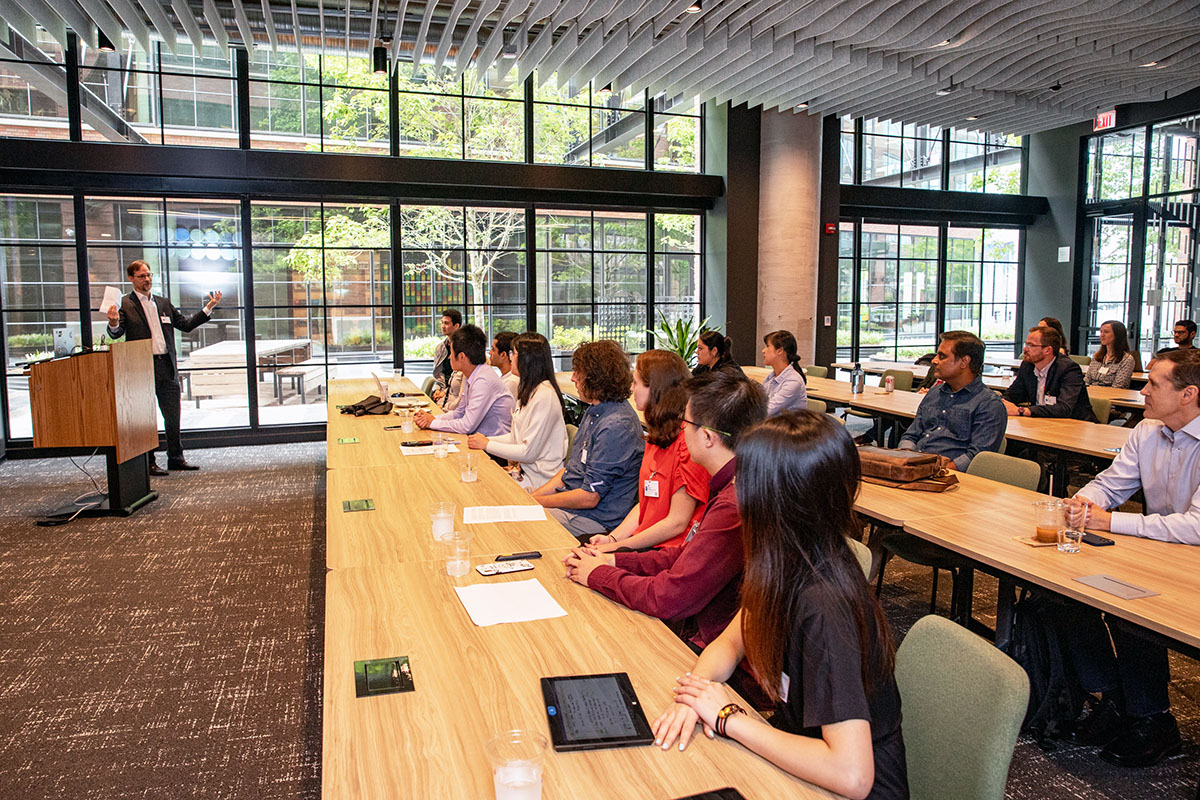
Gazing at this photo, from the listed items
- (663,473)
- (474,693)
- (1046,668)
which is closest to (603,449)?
(663,473)

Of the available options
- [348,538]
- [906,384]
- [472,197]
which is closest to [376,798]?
[348,538]

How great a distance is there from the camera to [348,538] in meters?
2.94

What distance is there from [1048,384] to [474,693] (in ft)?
19.4

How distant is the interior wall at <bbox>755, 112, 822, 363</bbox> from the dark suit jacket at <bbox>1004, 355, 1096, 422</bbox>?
156 inches

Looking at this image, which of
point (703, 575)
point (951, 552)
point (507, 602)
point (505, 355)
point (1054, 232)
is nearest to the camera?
point (703, 575)

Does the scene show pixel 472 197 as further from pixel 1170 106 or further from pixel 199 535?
pixel 1170 106

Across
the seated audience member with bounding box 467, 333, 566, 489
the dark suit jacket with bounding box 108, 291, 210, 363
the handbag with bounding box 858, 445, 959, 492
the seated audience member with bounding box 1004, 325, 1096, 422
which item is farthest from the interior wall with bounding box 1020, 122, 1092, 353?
the dark suit jacket with bounding box 108, 291, 210, 363

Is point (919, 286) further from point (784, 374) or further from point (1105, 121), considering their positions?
point (784, 374)

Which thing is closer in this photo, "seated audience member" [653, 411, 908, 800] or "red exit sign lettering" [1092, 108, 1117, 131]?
"seated audience member" [653, 411, 908, 800]

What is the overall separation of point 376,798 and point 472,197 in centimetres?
878

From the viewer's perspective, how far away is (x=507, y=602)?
228cm

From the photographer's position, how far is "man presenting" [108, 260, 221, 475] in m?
7.41

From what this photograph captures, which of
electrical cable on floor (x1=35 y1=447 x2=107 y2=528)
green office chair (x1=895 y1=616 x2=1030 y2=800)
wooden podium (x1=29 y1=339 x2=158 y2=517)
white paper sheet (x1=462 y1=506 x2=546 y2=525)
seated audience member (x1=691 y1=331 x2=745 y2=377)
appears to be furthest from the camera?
seated audience member (x1=691 y1=331 x2=745 y2=377)

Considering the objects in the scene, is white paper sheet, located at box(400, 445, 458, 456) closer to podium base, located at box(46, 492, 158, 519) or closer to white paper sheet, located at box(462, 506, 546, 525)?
white paper sheet, located at box(462, 506, 546, 525)
